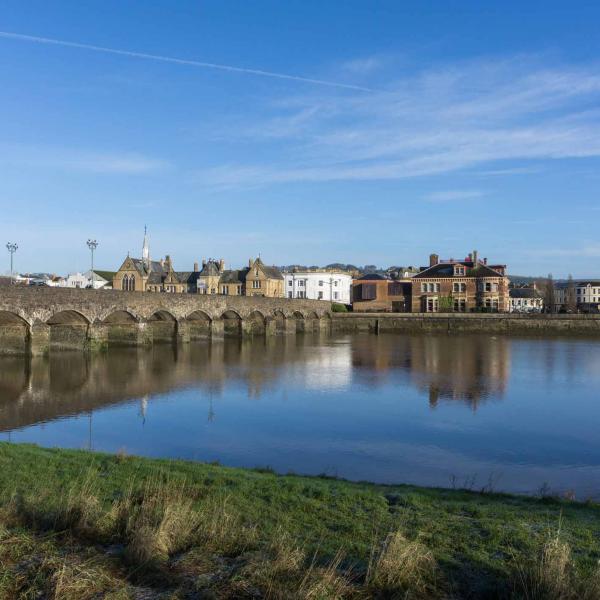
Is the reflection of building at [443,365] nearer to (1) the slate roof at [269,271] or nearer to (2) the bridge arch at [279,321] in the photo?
(2) the bridge arch at [279,321]

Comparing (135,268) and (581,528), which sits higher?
(135,268)

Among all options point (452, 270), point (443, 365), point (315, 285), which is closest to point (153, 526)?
point (443, 365)

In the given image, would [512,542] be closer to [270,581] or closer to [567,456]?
[270,581]

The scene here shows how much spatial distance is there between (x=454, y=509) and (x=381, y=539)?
2.35m

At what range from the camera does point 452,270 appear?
283 ft

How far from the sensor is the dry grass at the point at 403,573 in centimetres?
609

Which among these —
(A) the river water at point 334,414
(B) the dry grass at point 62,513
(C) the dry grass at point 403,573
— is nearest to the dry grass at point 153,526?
(B) the dry grass at point 62,513

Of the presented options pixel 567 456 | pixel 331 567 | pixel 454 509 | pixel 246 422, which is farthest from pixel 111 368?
pixel 331 567

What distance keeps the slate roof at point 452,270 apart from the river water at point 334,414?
43161 mm

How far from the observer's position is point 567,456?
52.5 feet

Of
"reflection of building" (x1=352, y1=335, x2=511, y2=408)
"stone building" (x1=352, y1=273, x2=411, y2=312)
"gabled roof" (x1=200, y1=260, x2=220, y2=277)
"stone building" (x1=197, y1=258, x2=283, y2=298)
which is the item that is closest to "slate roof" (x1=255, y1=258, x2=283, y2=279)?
"stone building" (x1=197, y1=258, x2=283, y2=298)

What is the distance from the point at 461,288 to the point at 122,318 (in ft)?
172

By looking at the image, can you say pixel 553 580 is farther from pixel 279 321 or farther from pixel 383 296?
pixel 383 296

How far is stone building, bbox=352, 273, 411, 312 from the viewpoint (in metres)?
92.9
